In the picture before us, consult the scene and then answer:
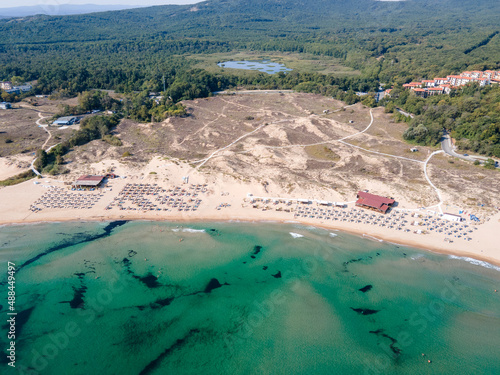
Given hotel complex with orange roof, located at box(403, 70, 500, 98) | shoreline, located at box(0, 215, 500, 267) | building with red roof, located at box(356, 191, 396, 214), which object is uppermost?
hotel complex with orange roof, located at box(403, 70, 500, 98)

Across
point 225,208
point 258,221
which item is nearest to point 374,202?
point 258,221

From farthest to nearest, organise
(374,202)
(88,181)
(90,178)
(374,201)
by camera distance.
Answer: (90,178)
(88,181)
(374,201)
(374,202)

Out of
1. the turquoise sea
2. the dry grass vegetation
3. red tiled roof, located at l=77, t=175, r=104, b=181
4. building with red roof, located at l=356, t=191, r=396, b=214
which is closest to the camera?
the turquoise sea

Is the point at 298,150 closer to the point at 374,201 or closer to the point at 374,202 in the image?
the point at 374,201

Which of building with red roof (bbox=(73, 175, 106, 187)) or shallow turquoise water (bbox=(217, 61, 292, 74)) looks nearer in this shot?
building with red roof (bbox=(73, 175, 106, 187))

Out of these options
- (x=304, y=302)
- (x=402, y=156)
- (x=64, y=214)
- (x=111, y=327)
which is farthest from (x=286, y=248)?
(x=402, y=156)

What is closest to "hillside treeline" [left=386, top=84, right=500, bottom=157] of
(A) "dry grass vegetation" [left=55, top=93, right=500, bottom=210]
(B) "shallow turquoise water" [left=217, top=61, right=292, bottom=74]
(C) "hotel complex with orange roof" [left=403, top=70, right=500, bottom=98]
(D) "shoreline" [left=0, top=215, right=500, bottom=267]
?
(A) "dry grass vegetation" [left=55, top=93, right=500, bottom=210]

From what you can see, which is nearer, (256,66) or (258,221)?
(258,221)

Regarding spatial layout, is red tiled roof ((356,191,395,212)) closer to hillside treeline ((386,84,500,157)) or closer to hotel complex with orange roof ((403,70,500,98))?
hillside treeline ((386,84,500,157))
